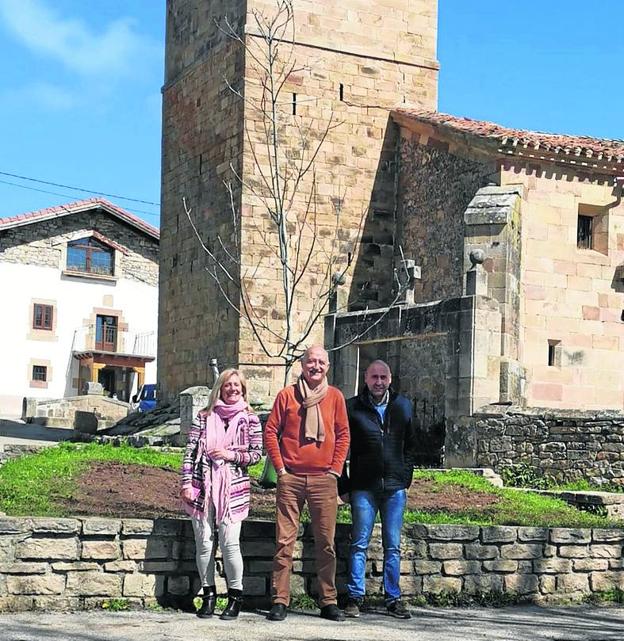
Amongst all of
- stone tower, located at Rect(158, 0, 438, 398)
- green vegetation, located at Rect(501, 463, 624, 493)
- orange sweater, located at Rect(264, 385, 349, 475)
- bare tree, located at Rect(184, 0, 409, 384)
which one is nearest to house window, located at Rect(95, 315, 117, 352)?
stone tower, located at Rect(158, 0, 438, 398)

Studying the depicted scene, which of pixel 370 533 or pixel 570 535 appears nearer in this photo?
pixel 370 533

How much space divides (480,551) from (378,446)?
1.36 m

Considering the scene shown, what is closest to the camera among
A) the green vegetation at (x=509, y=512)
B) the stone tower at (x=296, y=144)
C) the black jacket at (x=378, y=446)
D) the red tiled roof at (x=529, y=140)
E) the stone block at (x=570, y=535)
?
the black jacket at (x=378, y=446)

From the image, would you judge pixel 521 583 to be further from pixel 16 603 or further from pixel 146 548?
pixel 16 603

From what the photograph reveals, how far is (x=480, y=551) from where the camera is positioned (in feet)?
28.3

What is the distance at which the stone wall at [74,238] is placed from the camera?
43.2 m

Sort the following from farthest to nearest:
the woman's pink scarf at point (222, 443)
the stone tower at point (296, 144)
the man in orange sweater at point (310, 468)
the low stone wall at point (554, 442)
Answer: the stone tower at point (296, 144)
the low stone wall at point (554, 442)
the man in orange sweater at point (310, 468)
the woman's pink scarf at point (222, 443)

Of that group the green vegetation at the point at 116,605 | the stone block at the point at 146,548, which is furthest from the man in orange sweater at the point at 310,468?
the green vegetation at the point at 116,605

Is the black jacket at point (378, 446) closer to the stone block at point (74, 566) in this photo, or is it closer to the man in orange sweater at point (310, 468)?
the man in orange sweater at point (310, 468)

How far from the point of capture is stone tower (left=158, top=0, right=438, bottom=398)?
22.4 m

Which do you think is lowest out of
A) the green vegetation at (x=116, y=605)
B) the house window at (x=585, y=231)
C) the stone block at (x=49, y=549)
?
the green vegetation at (x=116, y=605)

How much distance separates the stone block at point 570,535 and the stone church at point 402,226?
21.1 feet

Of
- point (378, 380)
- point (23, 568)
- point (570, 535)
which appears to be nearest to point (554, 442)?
point (570, 535)

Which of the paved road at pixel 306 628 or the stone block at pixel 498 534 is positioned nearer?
the paved road at pixel 306 628
